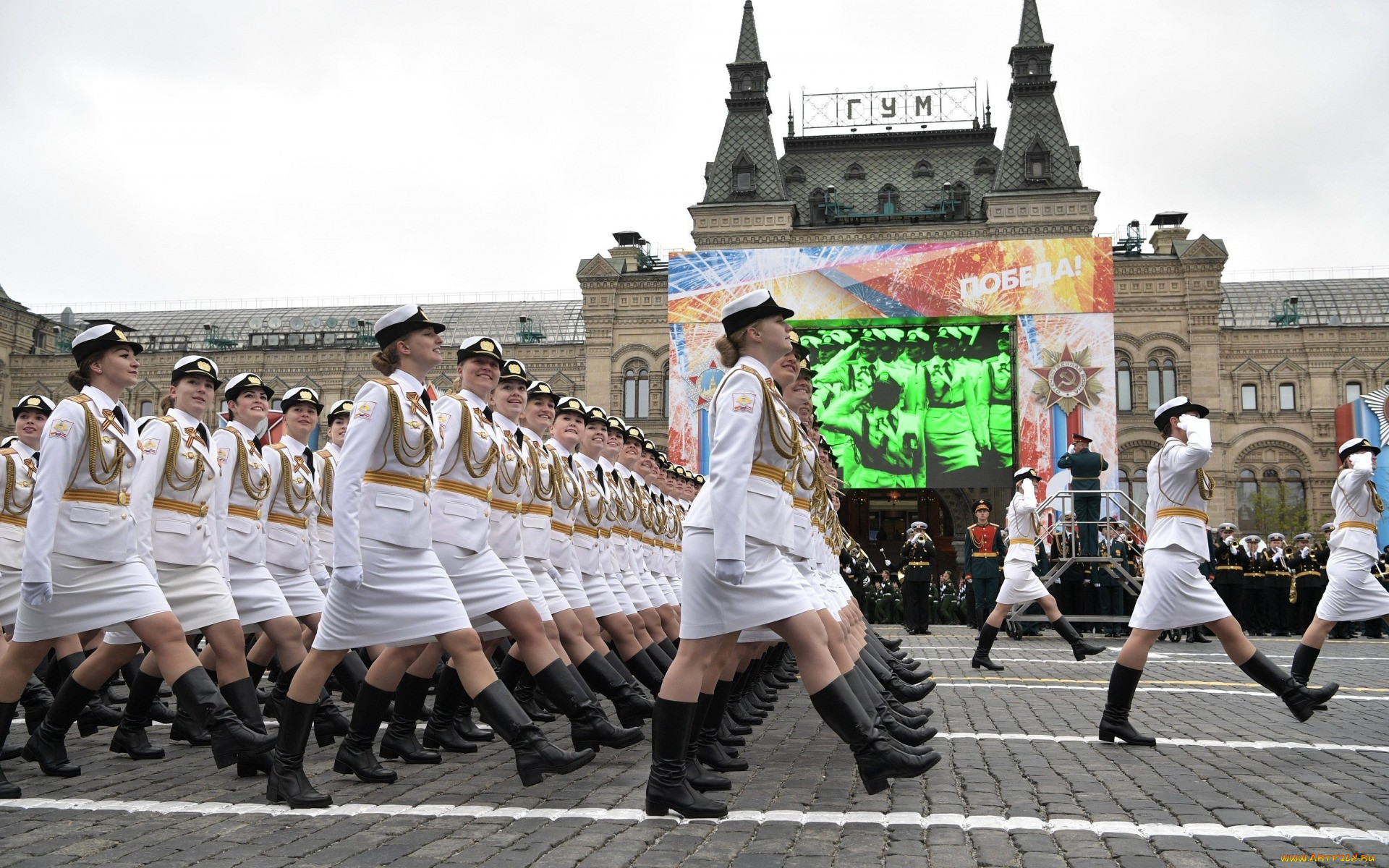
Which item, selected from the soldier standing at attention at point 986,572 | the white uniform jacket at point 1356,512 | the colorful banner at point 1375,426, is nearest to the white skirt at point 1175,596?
the white uniform jacket at point 1356,512

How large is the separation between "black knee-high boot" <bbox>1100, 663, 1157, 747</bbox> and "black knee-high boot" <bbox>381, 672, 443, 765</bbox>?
372 centimetres

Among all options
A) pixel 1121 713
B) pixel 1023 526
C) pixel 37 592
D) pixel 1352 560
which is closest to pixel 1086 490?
pixel 1023 526

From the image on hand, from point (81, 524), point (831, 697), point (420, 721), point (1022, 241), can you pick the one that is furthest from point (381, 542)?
point (1022, 241)

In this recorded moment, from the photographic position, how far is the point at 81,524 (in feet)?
18.4

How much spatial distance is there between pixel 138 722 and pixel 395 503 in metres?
2.42

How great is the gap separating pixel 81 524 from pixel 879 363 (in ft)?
104

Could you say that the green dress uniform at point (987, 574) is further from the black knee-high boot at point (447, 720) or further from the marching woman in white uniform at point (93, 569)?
the marching woman in white uniform at point (93, 569)

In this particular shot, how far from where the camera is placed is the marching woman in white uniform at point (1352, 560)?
959 centimetres

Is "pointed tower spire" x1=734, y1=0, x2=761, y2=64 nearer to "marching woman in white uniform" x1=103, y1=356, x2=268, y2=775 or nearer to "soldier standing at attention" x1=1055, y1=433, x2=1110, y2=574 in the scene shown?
"soldier standing at attention" x1=1055, y1=433, x2=1110, y2=574

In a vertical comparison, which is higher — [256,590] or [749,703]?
[256,590]

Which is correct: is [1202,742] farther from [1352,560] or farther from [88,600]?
[88,600]

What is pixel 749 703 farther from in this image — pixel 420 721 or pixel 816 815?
pixel 816 815

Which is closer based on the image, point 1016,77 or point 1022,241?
point 1022,241

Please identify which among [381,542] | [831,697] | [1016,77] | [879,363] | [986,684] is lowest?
[986,684]
